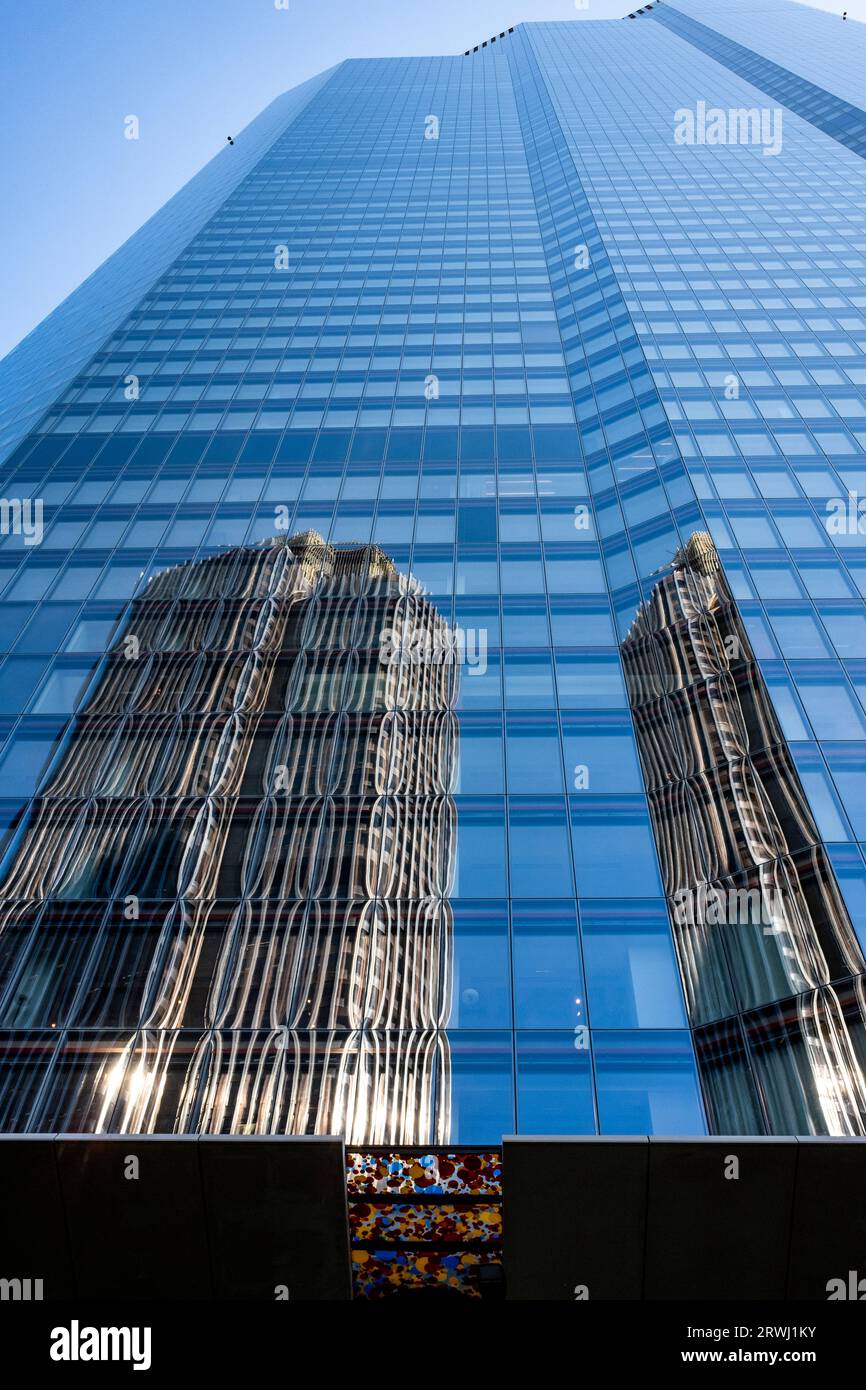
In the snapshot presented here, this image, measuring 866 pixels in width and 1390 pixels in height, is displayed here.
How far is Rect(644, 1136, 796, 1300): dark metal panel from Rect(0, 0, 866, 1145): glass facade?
259 centimetres

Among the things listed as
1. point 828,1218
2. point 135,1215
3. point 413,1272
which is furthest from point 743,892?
point 135,1215

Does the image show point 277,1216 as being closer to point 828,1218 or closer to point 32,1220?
point 32,1220

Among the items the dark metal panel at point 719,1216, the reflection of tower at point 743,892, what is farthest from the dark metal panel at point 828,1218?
the reflection of tower at point 743,892

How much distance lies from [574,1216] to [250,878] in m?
8.76

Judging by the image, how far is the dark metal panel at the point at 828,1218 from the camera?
1190 cm

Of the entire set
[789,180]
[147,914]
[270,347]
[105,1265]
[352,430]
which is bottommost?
[105,1265]

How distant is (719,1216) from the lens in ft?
39.7

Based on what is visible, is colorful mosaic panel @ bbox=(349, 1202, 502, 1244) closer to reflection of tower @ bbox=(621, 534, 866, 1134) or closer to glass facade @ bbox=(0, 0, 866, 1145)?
glass facade @ bbox=(0, 0, 866, 1145)

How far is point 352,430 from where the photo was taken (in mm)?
34219

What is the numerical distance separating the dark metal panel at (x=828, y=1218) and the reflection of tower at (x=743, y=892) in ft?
7.88

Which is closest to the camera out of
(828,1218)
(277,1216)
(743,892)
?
(828,1218)
